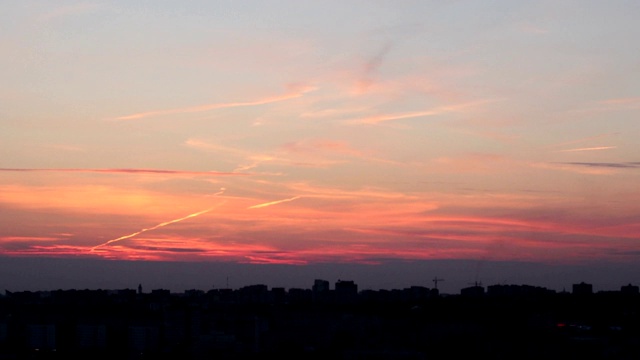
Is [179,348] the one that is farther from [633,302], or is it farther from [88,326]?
[633,302]

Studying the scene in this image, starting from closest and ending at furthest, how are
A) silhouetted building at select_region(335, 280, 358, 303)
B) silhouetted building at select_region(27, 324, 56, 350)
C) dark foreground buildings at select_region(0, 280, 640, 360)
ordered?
dark foreground buildings at select_region(0, 280, 640, 360) < silhouetted building at select_region(27, 324, 56, 350) < silhouetted building at select_region(335, 280, 358, 303)

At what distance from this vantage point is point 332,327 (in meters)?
89.7

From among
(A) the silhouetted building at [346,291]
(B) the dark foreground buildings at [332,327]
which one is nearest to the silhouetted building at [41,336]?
(B) the dark foreground buildings at [332,327]

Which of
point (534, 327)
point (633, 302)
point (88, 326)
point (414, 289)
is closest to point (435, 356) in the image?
point (534, 327)

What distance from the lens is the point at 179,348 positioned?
75875 mm

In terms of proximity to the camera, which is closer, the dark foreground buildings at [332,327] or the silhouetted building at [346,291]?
the dark foreground buildings at [332,327]

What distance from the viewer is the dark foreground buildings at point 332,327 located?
70.9 m

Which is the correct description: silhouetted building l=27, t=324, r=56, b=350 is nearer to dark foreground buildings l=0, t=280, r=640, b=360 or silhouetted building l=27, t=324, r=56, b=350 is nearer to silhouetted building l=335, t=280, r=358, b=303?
dark foreground buildings l=0, t=280, r=640, b=360

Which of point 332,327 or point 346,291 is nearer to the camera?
point 332,327

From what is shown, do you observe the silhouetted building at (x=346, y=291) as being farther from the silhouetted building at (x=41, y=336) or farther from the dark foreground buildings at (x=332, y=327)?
the silhouetted building at (x=41, y=336)

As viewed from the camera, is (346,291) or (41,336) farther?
(346,291)

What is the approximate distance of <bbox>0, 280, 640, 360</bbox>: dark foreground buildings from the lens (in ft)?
233

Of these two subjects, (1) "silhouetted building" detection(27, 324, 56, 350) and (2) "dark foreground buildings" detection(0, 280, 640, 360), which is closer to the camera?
(2) "dark foreground buildings" detection(0, 280, 640, 360)

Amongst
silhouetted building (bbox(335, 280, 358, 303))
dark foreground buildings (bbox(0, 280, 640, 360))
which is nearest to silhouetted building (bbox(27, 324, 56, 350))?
Answer: dark foreground buildings (bbox(0, 280, 640, 360))
